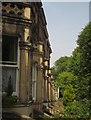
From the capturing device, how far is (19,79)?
8766 millimetres

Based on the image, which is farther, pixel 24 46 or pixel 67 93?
pixel 67 93

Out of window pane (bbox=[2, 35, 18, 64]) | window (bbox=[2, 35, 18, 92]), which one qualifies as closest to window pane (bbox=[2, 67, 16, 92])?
window (bbox=[2, 35, 18, 92])

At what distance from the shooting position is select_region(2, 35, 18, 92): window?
28.4 ft

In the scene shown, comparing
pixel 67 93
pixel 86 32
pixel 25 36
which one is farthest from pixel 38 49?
pixel 67 93

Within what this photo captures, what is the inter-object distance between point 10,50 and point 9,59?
247 millimetres

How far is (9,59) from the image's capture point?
8852 millimetres

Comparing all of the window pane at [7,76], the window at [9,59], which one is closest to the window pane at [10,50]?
the window at [9,59]

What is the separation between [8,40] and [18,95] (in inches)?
59.0

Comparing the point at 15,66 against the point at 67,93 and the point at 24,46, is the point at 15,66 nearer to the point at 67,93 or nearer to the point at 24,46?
the point at 24,46

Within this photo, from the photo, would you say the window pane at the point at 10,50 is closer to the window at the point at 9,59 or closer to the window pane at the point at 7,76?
the window at the point at 9,59

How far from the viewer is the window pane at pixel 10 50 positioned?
8.73 metres

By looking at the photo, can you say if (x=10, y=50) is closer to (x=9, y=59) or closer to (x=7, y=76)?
(x=9, y=59)

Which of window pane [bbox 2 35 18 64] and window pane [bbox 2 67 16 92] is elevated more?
window pane [bbox 2 35 18 64]

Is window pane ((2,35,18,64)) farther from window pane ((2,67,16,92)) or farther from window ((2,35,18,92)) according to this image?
window pane ((2,67,16,92))
